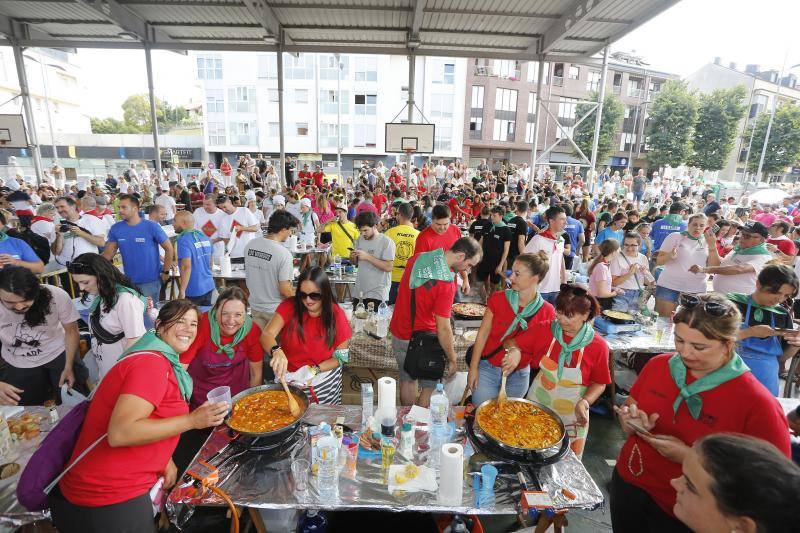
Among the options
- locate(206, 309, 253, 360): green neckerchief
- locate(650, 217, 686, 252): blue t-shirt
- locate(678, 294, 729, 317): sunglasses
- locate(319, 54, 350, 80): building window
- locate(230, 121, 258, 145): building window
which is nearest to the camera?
locate(678, 294, 729, 317): sunglasses

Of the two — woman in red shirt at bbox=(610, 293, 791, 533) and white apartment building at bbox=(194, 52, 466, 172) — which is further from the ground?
white apartment building at bbox=(194, 52, 466, 172)

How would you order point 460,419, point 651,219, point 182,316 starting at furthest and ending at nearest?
point 651,219 → point 460,419 → point 182,316

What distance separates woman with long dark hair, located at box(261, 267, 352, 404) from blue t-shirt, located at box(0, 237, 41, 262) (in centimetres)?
367

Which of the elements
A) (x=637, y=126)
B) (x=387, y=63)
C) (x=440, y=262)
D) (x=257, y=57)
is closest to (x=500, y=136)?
(x=387, y=63)

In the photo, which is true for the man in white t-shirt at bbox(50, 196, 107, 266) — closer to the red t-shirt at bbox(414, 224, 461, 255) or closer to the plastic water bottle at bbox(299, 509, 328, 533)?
the red t-shirt at bbox(414, 224, 461, 255)

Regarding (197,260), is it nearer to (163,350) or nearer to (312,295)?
(312,295)

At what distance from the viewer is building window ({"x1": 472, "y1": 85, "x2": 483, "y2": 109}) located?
33.7 meters

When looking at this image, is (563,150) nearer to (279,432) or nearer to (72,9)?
(72,9)

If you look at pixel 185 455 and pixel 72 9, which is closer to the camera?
pixel 185 455

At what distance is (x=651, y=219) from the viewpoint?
10.7m

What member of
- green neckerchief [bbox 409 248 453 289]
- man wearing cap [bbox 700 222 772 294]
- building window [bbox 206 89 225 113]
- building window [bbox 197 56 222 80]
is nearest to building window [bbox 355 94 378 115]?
building window [bbox 206 89 225 113]

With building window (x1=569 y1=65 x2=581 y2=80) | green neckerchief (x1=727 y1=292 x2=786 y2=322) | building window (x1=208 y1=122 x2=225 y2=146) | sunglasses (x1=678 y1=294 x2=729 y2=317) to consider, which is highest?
building window (x1=569 y1=65 x2=581 y2=80)

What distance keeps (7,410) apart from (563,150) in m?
39.6

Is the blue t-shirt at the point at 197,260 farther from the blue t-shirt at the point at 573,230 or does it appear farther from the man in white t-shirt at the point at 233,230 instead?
the blue t-shirt at the point at 573,230
